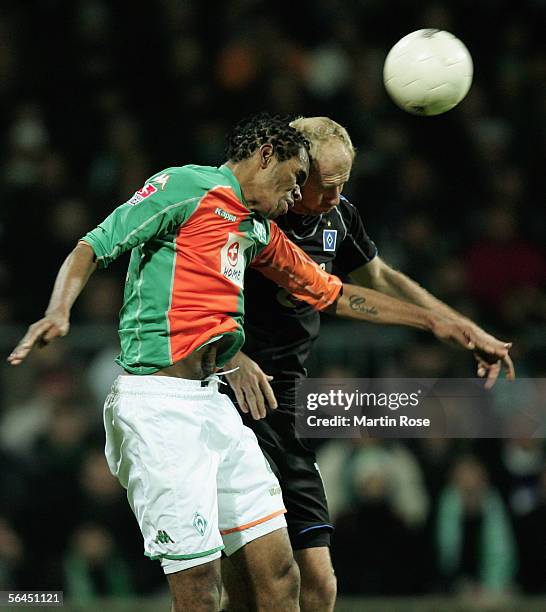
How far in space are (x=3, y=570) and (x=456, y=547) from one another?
107 inches

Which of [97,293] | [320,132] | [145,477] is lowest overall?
[97,293]

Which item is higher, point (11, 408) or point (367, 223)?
point (367, 223)

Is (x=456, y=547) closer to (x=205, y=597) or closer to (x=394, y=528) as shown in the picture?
(x=394, y=528)

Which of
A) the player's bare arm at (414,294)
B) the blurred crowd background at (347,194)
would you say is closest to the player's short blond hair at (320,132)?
the player's bare arm at (414,294)

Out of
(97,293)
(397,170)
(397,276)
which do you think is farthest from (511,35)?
(397,276)

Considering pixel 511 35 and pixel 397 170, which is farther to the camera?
pixel 511 35

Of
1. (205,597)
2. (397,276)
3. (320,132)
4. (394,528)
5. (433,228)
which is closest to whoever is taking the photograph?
(205,597)

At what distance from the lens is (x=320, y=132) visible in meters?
4.48

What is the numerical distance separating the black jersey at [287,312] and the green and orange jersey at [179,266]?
0.64m

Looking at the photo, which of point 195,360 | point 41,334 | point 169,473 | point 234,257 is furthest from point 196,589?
point 234,257

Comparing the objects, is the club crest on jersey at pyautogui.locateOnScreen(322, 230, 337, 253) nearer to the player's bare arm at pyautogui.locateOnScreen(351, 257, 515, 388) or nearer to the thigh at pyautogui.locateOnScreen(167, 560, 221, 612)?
the player's bare arm at pyautogui.locateOnScreen(351, 257, 515, 388)

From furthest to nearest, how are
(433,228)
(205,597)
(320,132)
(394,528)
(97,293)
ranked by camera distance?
(433,228) < (97,293) < (394,528) < (320,132) < (205,597)

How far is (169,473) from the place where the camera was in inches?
148

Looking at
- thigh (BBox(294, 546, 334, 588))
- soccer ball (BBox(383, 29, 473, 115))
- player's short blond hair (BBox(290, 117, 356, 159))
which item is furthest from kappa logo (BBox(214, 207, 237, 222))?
thigh (BBox(294, 546, 334, 588))
